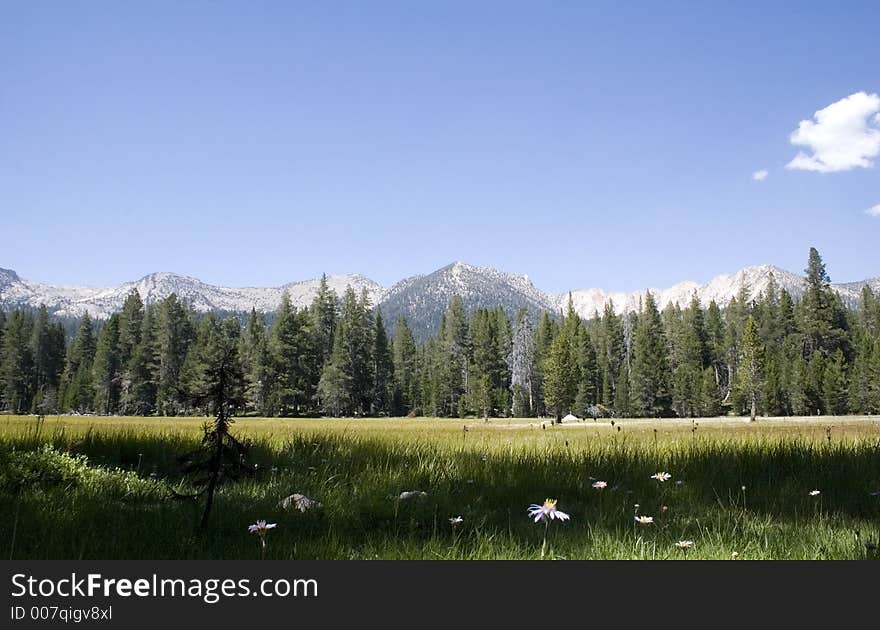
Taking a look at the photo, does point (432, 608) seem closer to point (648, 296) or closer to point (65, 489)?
point (65, 489)

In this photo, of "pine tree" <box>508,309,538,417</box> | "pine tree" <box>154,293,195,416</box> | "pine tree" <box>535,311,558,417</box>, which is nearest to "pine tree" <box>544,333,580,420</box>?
"pine tree" <box>508,309,538,417</box>

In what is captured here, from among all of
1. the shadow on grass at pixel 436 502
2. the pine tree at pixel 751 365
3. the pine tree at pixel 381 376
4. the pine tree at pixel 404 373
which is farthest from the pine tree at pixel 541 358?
the shadow on grass at pixel 436 502

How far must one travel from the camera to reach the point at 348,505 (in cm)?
425

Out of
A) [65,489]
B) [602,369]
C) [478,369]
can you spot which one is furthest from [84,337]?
[65,489]

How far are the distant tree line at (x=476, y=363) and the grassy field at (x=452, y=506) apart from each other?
75262 millimetres

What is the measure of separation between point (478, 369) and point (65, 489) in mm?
104310

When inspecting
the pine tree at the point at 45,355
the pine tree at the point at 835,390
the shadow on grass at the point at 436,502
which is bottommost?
the pine tree at the point at 835,390

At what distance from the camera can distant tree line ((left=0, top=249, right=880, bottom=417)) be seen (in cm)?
8331

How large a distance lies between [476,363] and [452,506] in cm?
10680

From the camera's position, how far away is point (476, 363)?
110 meters

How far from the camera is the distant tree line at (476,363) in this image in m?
83.3

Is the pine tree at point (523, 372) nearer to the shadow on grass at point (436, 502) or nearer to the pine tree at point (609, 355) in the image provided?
the pine tree at point (609, 355)

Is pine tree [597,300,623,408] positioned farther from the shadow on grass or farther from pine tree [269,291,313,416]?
the shadow on grass

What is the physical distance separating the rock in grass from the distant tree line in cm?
7775
